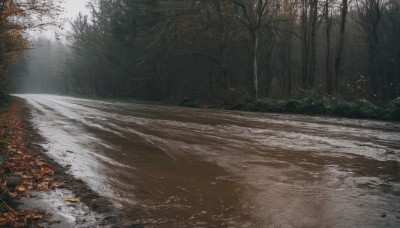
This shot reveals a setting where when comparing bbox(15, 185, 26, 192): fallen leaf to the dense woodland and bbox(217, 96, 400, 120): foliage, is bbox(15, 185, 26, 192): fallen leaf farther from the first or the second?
the dense woodland

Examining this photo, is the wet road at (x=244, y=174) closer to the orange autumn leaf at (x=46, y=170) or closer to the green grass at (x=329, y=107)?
the orange autumn leaf at (x=46, y=170)

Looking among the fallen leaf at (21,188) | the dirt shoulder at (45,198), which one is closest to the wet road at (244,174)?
the dirt shoulder at (45,198)

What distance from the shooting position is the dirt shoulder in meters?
4.27

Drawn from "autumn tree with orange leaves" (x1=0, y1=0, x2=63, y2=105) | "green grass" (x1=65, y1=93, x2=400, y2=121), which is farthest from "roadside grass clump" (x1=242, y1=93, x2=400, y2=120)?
"autumn tree with orange leaves" (x1=0, y1=0, x2=63, y2=105)

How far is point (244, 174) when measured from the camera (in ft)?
20.1

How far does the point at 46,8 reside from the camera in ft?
57.2

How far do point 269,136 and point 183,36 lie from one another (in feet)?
63.7

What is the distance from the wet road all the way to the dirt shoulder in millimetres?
262

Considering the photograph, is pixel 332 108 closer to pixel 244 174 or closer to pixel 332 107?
pixel 332 107

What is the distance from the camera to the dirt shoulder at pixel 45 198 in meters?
4.27

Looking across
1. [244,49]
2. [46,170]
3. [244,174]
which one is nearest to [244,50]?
[244,49]

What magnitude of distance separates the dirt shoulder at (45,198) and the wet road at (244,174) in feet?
0.86

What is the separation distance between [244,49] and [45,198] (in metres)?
27.4

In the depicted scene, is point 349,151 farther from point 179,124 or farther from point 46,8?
point 46,8
